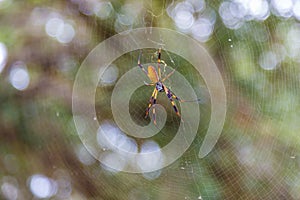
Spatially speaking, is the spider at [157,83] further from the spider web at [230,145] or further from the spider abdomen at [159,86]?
the spider web at [230,145]

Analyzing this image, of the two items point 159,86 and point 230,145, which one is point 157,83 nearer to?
point 159,86

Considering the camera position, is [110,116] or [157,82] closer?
[157,82]

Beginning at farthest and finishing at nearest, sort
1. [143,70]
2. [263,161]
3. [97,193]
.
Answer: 1. [263,161]
2. [97,193]
3. [143,70]

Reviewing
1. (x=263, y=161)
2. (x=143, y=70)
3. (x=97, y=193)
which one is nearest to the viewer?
(x=143, y=70)

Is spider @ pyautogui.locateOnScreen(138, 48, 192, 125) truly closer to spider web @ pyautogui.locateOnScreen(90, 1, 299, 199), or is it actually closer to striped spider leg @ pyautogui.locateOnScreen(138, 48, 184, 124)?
striped spider leg @ pyautogui.locateOnScreen(138, 48, 184, 124)

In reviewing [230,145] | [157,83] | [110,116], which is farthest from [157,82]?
[230,145]

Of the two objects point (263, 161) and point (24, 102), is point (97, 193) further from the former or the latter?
point (263, 161)

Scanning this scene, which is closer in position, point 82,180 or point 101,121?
point 82,180

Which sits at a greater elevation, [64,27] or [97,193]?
[64,27]

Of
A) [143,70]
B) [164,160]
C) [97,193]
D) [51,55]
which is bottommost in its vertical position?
[97,193]

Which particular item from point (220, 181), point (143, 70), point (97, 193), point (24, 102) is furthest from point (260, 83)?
point (24, 102)
